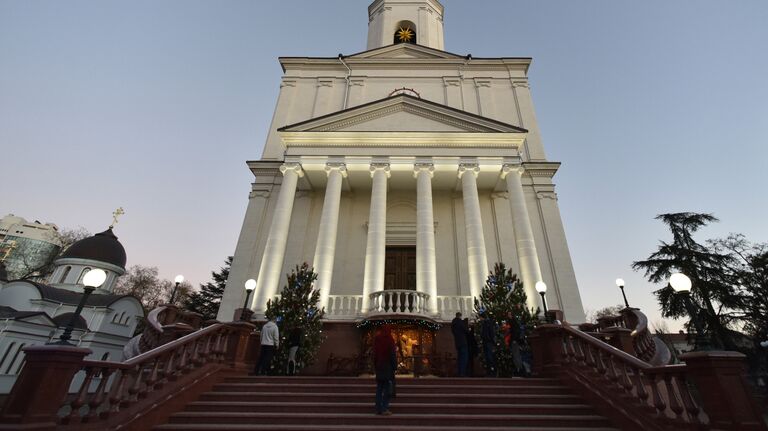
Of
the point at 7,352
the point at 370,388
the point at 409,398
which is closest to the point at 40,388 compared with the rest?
the point at 370,388

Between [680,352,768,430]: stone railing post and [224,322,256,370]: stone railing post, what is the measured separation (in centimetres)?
814

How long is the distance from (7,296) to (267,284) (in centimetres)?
2934

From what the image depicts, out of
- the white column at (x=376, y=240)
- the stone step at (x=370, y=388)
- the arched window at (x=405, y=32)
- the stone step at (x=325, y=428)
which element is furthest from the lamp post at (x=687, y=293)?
the arched window at (x=405, y=32)

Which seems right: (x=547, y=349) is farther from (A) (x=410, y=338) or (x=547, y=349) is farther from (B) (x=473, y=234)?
(B) (x=473, y=234)

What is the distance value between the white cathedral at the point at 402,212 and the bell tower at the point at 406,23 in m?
14.7

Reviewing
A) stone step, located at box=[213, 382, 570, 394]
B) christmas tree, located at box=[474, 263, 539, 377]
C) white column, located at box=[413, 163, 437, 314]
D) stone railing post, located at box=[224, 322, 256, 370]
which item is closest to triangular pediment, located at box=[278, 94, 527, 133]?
white column, located at box=[413, 163, 437, 314]

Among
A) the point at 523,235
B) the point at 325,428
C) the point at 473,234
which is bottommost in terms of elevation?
the point at 325,428

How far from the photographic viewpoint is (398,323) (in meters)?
11.2

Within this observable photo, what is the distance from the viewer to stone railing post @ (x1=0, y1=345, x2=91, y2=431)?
3.87 meters

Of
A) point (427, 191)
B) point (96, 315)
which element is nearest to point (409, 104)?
point (427, 191)

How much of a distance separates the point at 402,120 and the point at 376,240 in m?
6.84

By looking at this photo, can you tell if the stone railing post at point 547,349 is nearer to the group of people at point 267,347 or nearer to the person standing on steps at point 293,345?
the person standing on steps at point 293,345

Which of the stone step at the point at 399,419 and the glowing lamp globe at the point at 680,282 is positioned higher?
the glowing lamp globe at the point at 680,282

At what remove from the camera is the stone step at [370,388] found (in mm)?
6727
